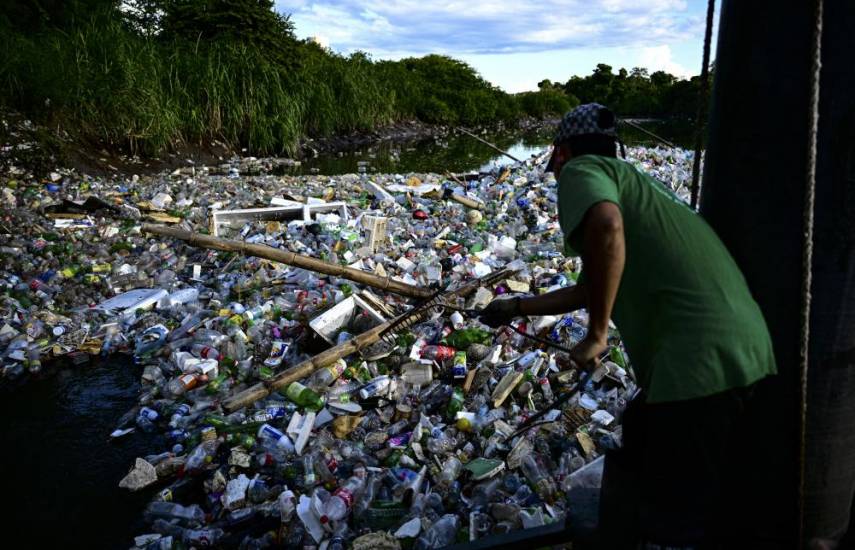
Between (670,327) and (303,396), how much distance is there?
2.40 metres

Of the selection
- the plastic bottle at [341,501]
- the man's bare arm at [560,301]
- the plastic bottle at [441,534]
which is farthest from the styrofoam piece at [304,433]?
the man's bare arm at [560,301]

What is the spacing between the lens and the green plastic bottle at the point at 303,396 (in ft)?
11.3

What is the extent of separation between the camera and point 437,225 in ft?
22.2

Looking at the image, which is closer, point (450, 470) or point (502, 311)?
point (502, 311)

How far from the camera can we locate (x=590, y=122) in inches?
68.5

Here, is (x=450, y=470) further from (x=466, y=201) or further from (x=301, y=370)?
(x=466, y=201)

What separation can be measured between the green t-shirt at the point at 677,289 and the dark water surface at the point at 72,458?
8.07 feet

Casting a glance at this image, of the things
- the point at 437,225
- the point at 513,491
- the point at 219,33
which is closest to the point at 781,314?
the point at 513,491

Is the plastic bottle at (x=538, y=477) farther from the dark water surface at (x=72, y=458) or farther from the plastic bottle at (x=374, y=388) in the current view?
the dark water surface at (x=72, y=458)

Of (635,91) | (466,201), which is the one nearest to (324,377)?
(466,201)

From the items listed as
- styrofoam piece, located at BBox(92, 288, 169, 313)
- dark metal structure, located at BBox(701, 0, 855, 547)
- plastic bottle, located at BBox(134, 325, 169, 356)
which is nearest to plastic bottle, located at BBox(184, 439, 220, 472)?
plastic bottle, located at BBox(134, 325, 169, 356)

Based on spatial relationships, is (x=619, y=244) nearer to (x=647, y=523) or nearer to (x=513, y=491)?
(x=647, y=523)

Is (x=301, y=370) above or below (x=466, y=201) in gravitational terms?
below

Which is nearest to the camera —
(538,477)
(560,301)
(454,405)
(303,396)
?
(560,301)
